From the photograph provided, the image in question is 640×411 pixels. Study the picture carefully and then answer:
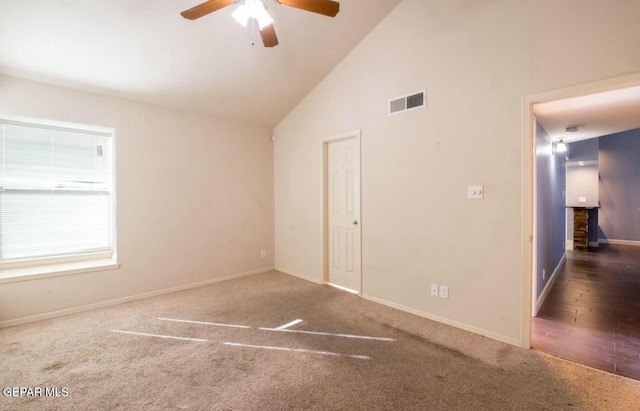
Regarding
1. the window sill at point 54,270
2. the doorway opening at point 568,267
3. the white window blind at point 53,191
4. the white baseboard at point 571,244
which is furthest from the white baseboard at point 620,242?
the white window blind at point 53,191

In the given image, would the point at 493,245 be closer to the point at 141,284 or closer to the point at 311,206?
the point at 311,206

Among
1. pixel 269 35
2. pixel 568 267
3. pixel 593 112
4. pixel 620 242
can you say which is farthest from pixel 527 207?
pixel 620 242

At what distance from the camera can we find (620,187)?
7656mm

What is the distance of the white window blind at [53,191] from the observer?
3271 millimetres

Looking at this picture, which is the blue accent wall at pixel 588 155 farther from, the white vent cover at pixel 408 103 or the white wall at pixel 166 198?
the white wall at pixel 166 198

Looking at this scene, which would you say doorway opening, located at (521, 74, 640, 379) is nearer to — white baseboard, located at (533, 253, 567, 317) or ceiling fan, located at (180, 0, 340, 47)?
white baseboard, located at (533, 253, 567, 317)

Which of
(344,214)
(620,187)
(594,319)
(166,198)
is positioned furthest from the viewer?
(620,187)

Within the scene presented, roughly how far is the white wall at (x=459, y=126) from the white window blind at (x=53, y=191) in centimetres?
329

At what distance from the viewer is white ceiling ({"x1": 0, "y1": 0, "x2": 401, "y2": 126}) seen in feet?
8.71

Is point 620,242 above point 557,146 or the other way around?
the other way around

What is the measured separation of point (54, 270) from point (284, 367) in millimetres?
2992

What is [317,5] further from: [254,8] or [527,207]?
[527,207]

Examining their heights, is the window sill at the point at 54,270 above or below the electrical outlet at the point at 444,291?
above

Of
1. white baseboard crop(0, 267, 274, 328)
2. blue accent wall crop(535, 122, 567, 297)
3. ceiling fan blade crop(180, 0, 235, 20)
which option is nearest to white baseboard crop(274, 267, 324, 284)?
white baseboard crop(0, 267, 274, 328)
